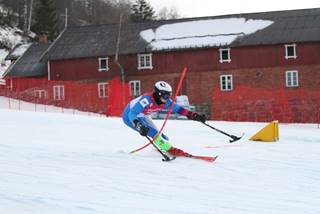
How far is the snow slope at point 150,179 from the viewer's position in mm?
6473

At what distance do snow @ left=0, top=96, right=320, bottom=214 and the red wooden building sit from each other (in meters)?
31.1

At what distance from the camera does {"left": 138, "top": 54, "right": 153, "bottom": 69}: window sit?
49219mm

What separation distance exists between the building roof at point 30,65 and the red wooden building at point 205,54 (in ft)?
11.3

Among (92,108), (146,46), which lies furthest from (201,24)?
(92,108)

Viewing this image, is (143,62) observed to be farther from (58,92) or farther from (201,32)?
(58,92)

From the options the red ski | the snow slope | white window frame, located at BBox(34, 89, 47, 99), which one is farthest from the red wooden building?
the red ski

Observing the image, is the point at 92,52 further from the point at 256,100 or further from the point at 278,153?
the point at 278,153

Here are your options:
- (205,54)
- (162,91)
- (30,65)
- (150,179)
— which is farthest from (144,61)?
(150,179)

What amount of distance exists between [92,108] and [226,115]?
810cm

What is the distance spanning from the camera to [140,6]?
8450 centimetres

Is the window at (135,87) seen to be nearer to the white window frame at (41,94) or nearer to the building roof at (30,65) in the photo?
the building roof at (30,65)

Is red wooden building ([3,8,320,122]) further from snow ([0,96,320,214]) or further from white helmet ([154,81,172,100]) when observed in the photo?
white helmet ([154,81,172,100])

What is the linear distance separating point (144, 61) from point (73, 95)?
48.6 ft

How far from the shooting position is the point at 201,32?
161ft
